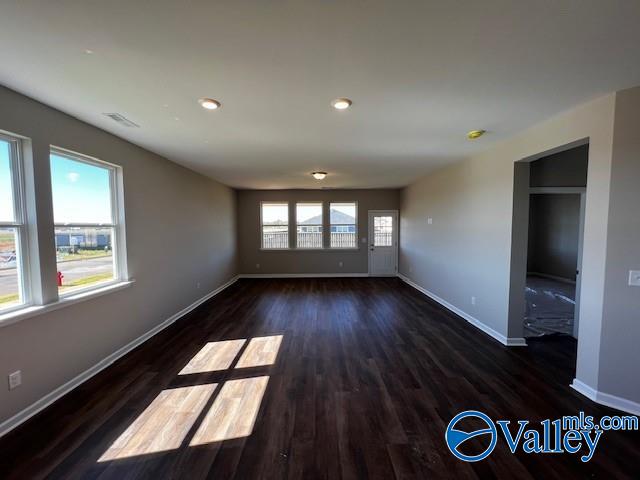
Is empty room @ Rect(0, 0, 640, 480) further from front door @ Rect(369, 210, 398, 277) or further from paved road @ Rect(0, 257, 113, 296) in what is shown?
front door @ Rect(369, 210, 398, 277)

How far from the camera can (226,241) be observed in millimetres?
6855

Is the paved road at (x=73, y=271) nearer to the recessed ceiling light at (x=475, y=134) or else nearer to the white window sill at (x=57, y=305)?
the white window sill at (x=57, y=305)

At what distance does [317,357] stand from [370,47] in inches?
116

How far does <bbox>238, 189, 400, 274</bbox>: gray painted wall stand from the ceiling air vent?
4.97 m

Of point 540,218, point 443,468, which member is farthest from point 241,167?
point 540,218

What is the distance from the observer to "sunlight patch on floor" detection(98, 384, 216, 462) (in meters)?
1.82

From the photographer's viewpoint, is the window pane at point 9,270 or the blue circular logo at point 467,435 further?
the window pane at point 9,270

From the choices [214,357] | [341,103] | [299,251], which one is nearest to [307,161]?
[341,103]

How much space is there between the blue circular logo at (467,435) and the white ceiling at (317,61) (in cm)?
258

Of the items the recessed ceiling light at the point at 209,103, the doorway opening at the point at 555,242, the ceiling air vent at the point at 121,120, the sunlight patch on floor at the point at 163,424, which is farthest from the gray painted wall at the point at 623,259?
the ceiling air vent at the point at 121,120

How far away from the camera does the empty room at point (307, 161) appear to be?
5.11ft

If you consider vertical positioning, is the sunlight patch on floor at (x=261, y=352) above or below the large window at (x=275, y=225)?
below

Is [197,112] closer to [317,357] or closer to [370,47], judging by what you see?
[370,47]

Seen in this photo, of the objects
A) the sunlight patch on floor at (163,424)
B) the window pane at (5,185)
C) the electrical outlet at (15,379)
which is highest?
the window pane at (5,185)
